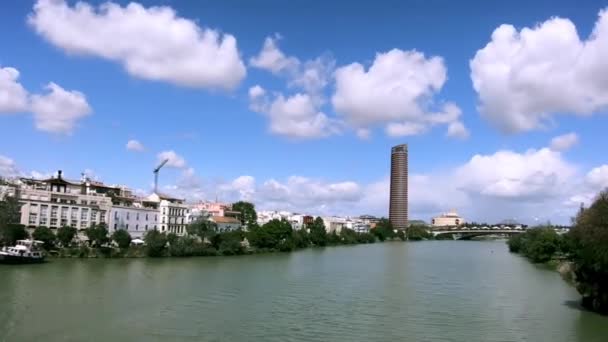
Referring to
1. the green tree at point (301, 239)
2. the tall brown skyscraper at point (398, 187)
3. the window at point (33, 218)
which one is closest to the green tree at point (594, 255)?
the window at point (33, 218)

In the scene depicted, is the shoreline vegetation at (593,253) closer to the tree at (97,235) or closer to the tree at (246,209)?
the tree at (97,235)

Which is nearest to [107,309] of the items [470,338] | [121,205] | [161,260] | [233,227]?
[470,338]

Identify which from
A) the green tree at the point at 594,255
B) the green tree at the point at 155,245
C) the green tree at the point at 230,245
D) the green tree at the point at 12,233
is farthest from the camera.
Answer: the green tree at the point at 230,245

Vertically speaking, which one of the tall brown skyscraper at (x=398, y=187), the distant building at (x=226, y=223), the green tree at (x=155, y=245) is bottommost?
the green tree at (x=155, y=245)

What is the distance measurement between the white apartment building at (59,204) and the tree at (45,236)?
3.61 m

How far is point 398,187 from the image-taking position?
7628 inches

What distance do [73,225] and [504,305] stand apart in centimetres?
4426

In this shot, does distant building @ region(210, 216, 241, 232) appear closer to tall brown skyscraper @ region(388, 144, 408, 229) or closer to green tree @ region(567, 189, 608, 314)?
green tree @ region(567, 189, 608, 314)

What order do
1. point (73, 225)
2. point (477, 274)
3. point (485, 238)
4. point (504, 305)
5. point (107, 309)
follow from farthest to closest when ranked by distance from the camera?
point (485, 238)
point (73, 225)
point (477, 274)
point (504, 305)
point (107, 309)

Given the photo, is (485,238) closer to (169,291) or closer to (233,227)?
(233,227)

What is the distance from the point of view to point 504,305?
91.9 feet

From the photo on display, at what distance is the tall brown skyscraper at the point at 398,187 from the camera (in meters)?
192

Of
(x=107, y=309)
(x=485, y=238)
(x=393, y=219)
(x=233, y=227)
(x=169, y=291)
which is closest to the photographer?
(x=107, y=309)

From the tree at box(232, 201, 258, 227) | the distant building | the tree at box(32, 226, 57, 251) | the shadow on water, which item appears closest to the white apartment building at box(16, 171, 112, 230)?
the tree at box(32, 226, 57, 251)
